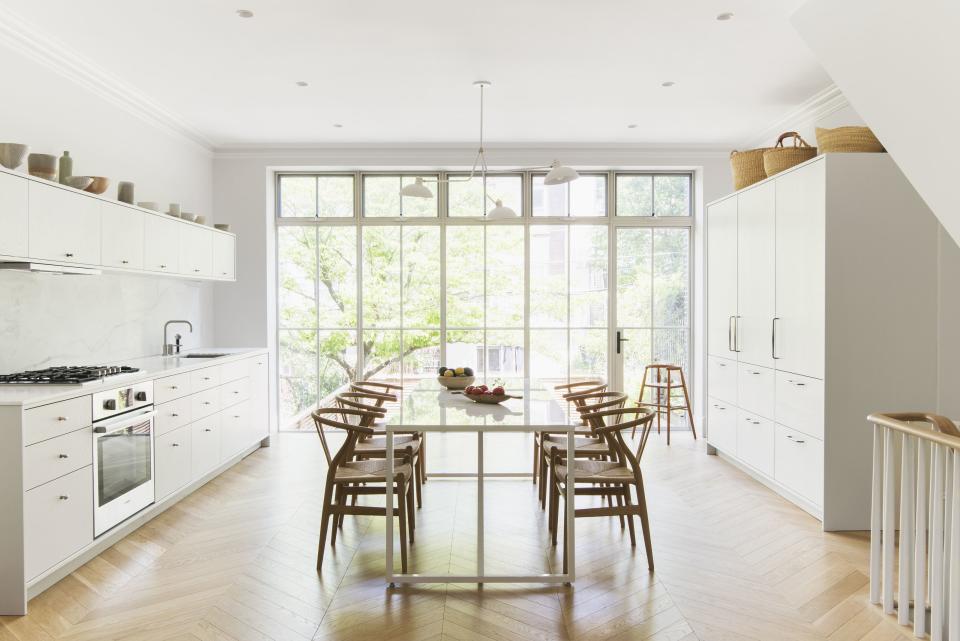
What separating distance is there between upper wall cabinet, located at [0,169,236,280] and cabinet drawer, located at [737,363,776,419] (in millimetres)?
4591

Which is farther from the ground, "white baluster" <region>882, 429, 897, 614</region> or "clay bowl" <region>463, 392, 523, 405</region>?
"clay bowl" <region>463, 392, 523, 405</region>

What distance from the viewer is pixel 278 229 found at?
21.9 feet

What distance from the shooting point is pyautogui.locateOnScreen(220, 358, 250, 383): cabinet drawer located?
493 centimetres

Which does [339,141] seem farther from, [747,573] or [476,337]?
[747,573]

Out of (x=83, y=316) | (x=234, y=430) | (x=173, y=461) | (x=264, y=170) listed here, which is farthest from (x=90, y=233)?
(x=264, y=170)

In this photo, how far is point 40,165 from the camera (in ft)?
11.0

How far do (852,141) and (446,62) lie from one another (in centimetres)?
268

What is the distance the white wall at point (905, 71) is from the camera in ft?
6.29

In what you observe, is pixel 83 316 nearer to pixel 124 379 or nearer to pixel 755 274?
pixel 124 379

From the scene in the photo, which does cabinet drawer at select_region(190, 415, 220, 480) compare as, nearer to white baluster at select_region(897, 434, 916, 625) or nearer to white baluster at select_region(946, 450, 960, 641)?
white baluster at select_region(897, 434, 916, 625)

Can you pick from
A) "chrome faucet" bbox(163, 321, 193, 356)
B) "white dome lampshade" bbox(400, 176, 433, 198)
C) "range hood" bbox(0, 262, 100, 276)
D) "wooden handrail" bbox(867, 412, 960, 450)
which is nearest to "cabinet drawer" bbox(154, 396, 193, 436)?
"range hood" bbox(0, 262, 100, 276)

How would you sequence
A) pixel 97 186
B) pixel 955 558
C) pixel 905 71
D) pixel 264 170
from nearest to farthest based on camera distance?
1. pixel 905 71
2. pixel 955 558
3. pixel 97 186
4. pixel 264 170

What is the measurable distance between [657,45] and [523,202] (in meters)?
2.84

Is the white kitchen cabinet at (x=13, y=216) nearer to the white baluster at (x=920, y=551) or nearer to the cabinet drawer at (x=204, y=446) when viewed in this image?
the cabinet drawer at (x=204, y=446)
